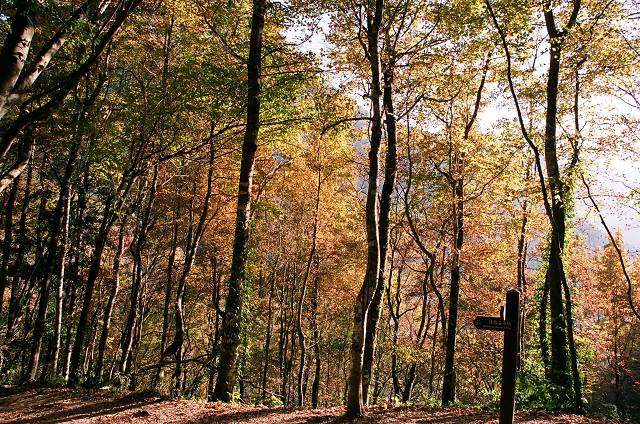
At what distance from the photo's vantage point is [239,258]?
9.38 metres

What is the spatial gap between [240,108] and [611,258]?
103 ft

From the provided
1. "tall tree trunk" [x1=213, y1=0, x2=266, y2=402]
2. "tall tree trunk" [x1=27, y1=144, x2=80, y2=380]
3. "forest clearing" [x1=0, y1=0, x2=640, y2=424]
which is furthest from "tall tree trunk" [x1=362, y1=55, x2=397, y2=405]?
"tall tree trunk" [x1=27, y1=144, x2=80, y2=380]

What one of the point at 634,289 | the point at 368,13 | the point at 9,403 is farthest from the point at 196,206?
the point at 634,289

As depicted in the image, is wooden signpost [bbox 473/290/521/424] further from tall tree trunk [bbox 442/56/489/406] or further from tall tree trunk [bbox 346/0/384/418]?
tall tree trunk [bbox 442/56/489/406]

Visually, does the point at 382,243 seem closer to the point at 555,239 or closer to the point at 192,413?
the point at 555,239

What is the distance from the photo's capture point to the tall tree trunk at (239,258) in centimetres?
909

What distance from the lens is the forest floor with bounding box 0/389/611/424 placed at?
25.5 feet

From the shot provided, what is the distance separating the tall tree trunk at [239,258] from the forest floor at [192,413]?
0.69m

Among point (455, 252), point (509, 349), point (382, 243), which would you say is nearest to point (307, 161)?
point (455, 252)

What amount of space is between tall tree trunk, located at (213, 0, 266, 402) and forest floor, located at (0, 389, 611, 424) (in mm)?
687

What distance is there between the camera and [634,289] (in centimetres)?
3119

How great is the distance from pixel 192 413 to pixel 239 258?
3.26m

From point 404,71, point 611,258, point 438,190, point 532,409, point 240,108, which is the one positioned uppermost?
point 404,71

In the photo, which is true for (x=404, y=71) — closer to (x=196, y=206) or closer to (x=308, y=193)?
(x=308, y=193)
